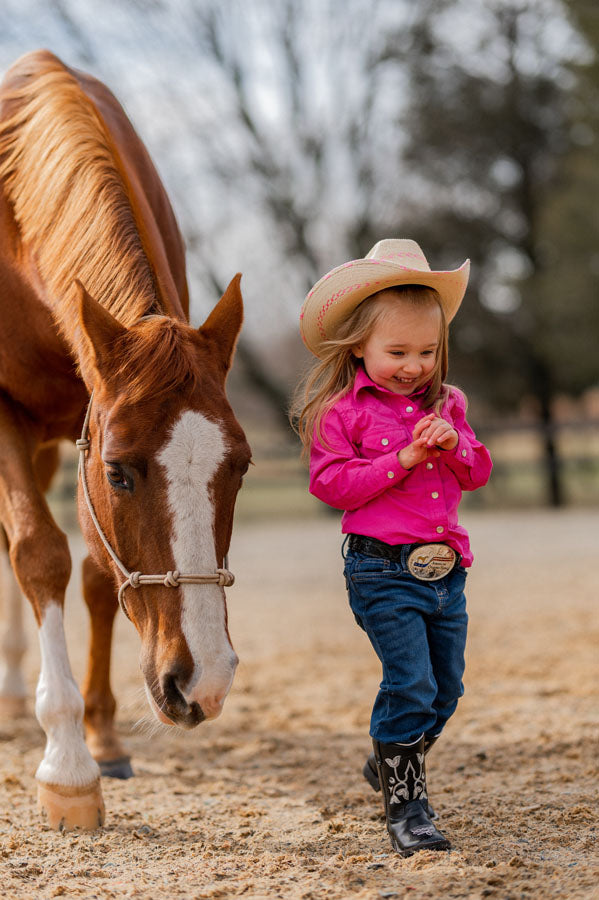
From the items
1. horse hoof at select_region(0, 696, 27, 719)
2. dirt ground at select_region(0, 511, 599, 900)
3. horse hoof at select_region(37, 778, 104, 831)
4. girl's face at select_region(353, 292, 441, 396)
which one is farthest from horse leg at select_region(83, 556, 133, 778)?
girl's face at select_region(353, 292, 441, 396)

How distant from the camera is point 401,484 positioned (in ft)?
7.95

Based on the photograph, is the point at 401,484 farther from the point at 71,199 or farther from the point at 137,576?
the point at 71,199

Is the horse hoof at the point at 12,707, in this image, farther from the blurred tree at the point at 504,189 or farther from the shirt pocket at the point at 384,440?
the blurred tree at the point at 504,189

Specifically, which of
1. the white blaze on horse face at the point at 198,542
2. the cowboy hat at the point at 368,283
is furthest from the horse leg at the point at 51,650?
the cowboy hat at the point at 368,283

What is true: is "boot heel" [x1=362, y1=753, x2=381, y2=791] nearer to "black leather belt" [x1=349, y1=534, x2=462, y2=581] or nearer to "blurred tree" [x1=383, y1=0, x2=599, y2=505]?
"black leather belt" [x1=349, y1=534, x2=462, y2=581]

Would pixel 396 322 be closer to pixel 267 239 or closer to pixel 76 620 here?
pixel 76 620

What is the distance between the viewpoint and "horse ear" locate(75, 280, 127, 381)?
232 centimetres

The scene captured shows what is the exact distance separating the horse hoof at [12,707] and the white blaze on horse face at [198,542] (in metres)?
2.46

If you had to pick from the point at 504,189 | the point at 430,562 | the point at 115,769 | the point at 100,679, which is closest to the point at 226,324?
the point at 430,562

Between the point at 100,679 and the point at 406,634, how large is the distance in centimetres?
152

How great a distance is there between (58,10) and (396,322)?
45.5ft

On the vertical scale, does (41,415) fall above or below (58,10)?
below

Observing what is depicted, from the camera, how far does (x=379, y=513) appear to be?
2.42 metres

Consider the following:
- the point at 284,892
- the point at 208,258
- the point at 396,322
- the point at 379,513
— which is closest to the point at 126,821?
the point at 284,892
